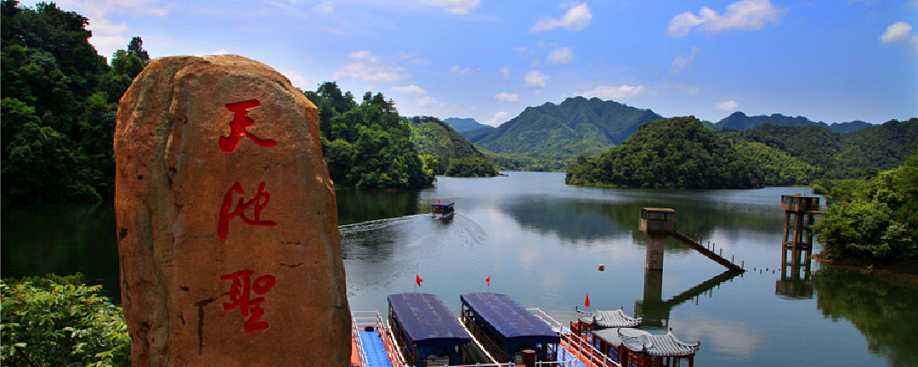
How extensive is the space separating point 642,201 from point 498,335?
65990mm

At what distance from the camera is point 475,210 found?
214ft

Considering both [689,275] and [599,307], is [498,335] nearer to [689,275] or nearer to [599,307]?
[599,307]

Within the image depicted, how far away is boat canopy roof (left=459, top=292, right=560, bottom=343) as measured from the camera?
51.7 ft

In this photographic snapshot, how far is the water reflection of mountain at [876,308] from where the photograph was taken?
81.1 feet

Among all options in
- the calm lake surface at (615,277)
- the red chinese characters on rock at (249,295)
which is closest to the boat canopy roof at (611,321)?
the calm lake surface at (615,277)

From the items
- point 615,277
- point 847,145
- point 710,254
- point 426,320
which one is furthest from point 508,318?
point 847,145

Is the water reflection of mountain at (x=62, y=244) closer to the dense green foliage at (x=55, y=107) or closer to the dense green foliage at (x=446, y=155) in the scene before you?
the dense green foliage at (x=55, y=107)

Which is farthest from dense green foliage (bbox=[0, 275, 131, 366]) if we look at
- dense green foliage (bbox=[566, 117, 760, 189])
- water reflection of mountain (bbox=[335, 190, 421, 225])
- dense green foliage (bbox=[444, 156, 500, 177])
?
dense green foliage (bbox=[444, 156, 500, 177])

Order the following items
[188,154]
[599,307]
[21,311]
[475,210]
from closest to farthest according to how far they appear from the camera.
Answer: [188,154] → [21,311] → [599,307] → [475,210]

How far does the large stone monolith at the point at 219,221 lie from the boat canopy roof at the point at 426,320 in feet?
31.3

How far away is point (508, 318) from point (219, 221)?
41.0 ft

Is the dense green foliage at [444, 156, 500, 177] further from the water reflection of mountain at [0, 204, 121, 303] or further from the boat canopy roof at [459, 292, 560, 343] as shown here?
the boat canopy roof at [459, 292, 560, 343]

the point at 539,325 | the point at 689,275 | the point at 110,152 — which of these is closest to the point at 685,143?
the point at 689,275

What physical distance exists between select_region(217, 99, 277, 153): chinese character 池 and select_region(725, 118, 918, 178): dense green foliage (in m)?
148
